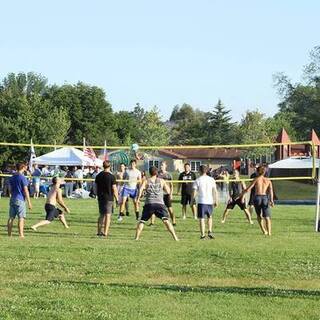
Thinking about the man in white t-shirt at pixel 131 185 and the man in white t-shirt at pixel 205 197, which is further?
the man in white t-shirt at pixel 131 185

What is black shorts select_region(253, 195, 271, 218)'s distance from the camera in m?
18.1

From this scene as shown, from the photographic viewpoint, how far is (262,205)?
18203mm

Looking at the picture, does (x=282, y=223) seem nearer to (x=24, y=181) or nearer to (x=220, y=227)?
(x=220, y=227)

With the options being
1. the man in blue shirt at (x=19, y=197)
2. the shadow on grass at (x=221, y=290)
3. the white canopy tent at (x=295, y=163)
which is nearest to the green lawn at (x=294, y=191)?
the white canopy tent at (x=295, y=163)

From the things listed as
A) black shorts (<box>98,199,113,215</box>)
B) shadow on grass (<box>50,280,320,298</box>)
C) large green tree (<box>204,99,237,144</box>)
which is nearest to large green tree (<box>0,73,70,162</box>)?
large green tree (<box>204,99,237,144</box>)

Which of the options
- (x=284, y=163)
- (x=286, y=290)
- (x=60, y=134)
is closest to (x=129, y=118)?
(x=60, y=134)

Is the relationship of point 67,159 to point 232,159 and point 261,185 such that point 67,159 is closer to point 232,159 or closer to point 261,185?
point 261,185

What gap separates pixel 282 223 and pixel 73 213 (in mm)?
6704

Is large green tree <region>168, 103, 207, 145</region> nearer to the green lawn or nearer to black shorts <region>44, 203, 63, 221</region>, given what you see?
the green lawn

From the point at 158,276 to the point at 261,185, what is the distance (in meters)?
7.19

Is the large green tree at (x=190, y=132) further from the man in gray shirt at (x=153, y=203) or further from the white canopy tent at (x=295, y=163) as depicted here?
the man in gray shirt at (x=153, y=203)

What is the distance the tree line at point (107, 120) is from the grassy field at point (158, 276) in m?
62.0

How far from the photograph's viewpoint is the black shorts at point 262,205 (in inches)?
711

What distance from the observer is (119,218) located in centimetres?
2211
